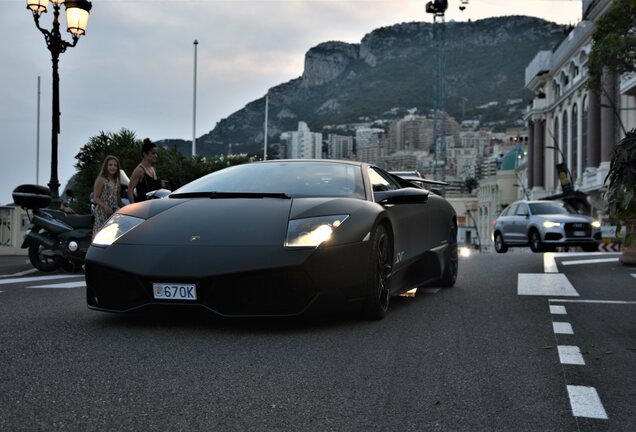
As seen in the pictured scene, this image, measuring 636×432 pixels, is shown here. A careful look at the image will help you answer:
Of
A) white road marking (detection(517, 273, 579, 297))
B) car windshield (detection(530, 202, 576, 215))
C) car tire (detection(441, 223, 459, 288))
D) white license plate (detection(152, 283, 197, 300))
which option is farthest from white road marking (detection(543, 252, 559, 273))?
car windshield (detection(530, 202, 576, 215))

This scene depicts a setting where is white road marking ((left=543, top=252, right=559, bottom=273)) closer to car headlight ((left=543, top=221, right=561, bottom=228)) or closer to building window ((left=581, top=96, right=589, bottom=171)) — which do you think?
car headlight ((left=543, top=221, right=561, bottom=228))

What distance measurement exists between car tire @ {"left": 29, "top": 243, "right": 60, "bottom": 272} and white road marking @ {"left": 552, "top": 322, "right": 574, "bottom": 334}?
851 centimetres

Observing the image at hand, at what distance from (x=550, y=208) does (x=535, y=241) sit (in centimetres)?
125

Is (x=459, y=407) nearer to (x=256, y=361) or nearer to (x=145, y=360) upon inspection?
(x=256, y=361)

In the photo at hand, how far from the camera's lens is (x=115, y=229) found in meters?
5.57

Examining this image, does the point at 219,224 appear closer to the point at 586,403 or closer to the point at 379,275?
the point at 379,275

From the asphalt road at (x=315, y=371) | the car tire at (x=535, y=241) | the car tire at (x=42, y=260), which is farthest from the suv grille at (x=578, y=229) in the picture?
the asphalt road at (x=315, y=371)

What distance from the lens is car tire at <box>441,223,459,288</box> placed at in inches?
338

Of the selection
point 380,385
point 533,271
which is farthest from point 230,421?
point 533,271

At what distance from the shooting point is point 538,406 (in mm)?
3408

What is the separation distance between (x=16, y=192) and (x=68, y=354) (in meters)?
8.77

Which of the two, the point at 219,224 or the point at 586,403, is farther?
the point at 219,224

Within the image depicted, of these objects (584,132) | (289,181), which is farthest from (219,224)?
(584,132)

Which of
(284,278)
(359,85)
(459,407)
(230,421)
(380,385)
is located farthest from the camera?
(359,85)
